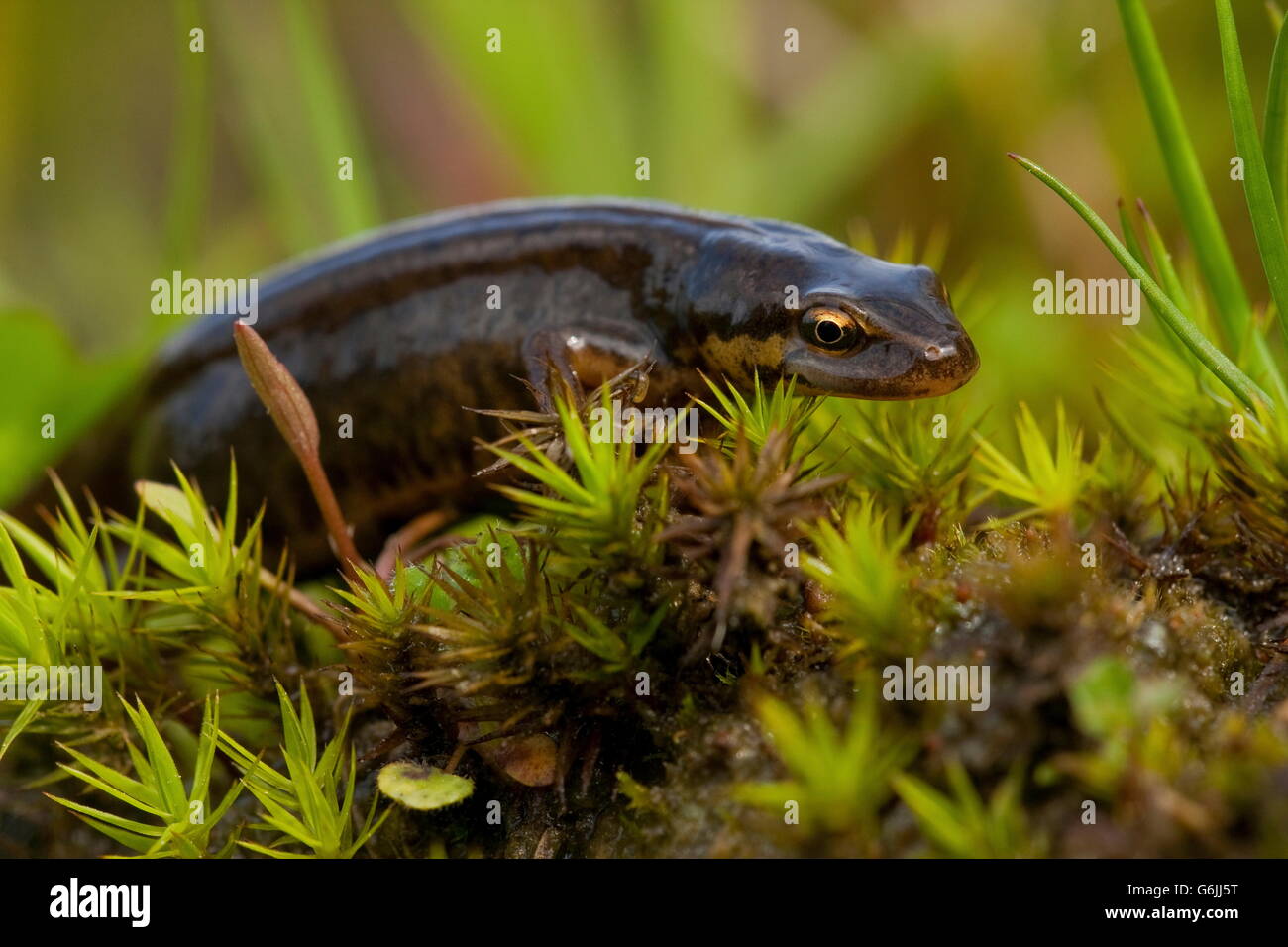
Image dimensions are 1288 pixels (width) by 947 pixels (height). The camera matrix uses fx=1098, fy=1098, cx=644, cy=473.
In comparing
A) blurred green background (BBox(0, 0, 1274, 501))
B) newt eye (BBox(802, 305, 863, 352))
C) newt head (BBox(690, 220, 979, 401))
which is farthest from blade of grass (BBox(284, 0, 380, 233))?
newt eye (BBox(802, 305, 863, 352))

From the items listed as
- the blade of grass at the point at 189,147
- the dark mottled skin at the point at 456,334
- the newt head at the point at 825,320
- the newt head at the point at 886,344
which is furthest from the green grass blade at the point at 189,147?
the newt head at the point at 886,344

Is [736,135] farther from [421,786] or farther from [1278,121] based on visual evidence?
[421,786]

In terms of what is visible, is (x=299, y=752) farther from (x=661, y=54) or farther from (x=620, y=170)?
(x=661, y=54)

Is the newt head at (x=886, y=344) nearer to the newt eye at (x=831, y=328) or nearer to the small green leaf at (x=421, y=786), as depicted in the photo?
the newt eye at (x=831, y=328)

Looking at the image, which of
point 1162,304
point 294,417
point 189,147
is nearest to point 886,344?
point 1162,304

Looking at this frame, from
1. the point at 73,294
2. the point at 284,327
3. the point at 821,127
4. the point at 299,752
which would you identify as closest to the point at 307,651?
the point at 299,752

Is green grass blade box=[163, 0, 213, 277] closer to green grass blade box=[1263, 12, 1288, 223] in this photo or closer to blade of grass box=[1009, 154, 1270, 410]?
blade of grass box=[1009, 154, 1270, 410]
